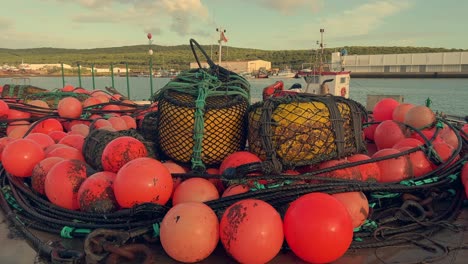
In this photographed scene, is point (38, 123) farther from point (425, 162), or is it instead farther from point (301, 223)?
point (425, 162)

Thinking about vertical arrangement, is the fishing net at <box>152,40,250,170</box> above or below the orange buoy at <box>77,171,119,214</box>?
above

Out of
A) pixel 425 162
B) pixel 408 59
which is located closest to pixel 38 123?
pixel 425 162

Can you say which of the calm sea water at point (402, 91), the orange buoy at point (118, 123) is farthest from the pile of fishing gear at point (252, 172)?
the calm sea water at point (402, 91)

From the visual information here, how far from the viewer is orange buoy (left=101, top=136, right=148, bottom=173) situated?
10.8 feet

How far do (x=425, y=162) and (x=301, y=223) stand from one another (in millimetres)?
1829

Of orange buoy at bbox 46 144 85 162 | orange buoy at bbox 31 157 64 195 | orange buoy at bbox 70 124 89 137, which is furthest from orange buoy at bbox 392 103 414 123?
orange buoy at bbox 70 124 89 137

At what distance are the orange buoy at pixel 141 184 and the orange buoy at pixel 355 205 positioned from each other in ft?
4.26

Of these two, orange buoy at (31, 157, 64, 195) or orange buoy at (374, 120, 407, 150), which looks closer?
orange buoy at (31, 157, 64, 195)

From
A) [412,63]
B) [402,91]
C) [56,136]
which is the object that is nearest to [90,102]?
[56,136]

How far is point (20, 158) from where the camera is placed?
150 inches

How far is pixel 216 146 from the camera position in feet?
11.6

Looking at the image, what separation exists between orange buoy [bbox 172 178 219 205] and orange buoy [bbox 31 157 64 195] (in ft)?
4.44

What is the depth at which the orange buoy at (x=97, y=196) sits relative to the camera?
3.01 meters

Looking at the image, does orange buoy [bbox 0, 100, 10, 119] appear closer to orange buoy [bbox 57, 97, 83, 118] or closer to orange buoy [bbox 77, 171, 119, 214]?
orange buoy [bbox 57, 97, 83, 118]
